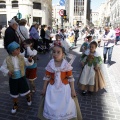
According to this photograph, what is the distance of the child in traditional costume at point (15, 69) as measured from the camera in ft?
14.3

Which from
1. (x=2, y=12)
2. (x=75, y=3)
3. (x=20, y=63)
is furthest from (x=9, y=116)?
(x=75, y=3)

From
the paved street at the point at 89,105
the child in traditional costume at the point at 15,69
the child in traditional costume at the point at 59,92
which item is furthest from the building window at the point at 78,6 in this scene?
the child in traditional costume at the point at 59,92

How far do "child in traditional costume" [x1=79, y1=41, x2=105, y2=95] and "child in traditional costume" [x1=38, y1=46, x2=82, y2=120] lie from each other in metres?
2.05

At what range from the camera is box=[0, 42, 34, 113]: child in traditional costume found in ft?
14.3

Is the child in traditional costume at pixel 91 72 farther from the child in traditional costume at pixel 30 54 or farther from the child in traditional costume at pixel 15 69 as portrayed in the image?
the child in traditional costume at pixel 15 69

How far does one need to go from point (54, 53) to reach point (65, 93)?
0.70 m

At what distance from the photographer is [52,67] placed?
3.67m

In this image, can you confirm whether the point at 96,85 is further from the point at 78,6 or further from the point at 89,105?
the point at 78,6

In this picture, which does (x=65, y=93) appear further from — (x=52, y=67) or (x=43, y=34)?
(x=43, y=34)

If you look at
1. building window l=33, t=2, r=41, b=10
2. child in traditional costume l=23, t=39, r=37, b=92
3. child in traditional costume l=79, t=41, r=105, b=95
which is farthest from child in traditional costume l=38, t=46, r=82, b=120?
building window l=33, t=2, r=41, b=10

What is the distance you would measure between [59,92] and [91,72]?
225 cm

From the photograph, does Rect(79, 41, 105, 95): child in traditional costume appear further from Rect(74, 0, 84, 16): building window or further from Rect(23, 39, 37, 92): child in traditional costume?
Rect(74, 0, 84, 16): building window

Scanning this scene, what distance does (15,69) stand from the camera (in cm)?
448

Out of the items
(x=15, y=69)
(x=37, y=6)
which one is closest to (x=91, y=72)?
(x=15, y=69)
